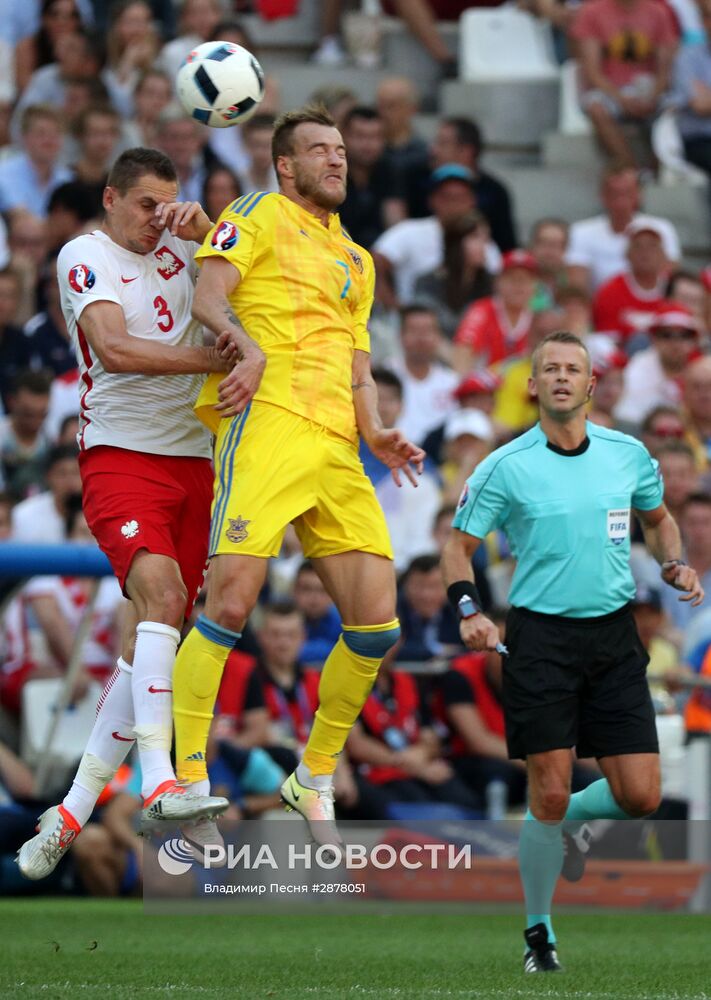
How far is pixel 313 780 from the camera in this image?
8.55 m

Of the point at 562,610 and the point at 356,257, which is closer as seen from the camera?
the point at 356,257

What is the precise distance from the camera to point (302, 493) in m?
8.15

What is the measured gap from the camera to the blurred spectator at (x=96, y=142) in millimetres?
15766

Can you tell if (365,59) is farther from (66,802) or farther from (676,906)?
(66,802)

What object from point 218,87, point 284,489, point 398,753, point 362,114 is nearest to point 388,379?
point 398,753

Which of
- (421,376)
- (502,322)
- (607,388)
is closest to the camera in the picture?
(607,388)

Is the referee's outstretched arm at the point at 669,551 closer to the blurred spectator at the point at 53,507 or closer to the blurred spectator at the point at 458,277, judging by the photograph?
the blurred spectator at the point at 53,507

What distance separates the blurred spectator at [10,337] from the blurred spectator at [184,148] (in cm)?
179

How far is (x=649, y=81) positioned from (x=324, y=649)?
300 inches

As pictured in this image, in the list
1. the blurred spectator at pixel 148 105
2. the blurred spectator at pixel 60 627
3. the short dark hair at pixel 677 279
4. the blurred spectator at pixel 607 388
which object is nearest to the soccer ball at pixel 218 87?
the blurred spectator at pixel 60 627

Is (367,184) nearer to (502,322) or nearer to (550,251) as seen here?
(550,251)

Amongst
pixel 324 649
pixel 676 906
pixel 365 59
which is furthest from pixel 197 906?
pixel 365 59

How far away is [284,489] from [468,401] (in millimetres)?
6576

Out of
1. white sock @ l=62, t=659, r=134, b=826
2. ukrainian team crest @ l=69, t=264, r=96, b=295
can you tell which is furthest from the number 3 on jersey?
white sock @ l=62, t=659, r=134, b=826
